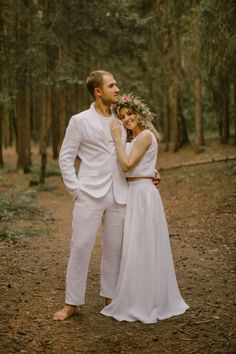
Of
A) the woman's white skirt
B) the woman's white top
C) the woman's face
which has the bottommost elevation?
the woman's white skirt

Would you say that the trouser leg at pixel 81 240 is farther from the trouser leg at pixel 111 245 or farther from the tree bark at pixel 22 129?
the tree bark at pixel 22 129

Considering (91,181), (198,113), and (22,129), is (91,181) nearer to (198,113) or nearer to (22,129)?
(22,129)

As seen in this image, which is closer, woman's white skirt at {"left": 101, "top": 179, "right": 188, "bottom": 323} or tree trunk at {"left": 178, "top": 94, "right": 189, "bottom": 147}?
woman's white skirt at {"left": 101, "top": 179, "right": 188, "bottom": 323}

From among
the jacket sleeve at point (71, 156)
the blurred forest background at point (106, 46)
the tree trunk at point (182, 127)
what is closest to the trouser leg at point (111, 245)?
the jacket sleeve at point (71, 156)

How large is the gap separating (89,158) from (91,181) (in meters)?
0.25

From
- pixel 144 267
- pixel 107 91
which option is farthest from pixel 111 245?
pixel 107 91

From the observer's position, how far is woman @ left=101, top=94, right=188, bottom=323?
5367 mm

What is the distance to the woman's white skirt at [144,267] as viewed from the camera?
17.6ft

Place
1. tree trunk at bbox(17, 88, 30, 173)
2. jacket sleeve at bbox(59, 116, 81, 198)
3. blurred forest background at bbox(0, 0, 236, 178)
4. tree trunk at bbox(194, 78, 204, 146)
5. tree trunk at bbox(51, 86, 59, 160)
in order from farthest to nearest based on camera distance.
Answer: tree trunk at bbox(51, 86, 59, 160) < tree trunk at bbox(194, 78, 204, 146) < tree trunk at bbox(17, 88, 30, 173) < blurred forest background at bbox(0, 0, 236, 178) < jacket sleeve at bbox(59, 116, 81, 198)

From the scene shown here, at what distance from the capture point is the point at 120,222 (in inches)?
218

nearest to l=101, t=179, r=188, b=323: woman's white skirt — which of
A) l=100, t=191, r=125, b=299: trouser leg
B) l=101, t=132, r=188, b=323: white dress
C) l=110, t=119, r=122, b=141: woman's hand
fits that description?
l=101, t=132, r=188, b=323: white dress

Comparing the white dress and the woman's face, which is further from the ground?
the woman's face

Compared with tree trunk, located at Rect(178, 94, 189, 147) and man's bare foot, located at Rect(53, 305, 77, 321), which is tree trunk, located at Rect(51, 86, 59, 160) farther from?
man's bare foot, located at Rect(53, 305, 77, 321)

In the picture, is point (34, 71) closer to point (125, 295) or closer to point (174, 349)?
point (125, 295)
